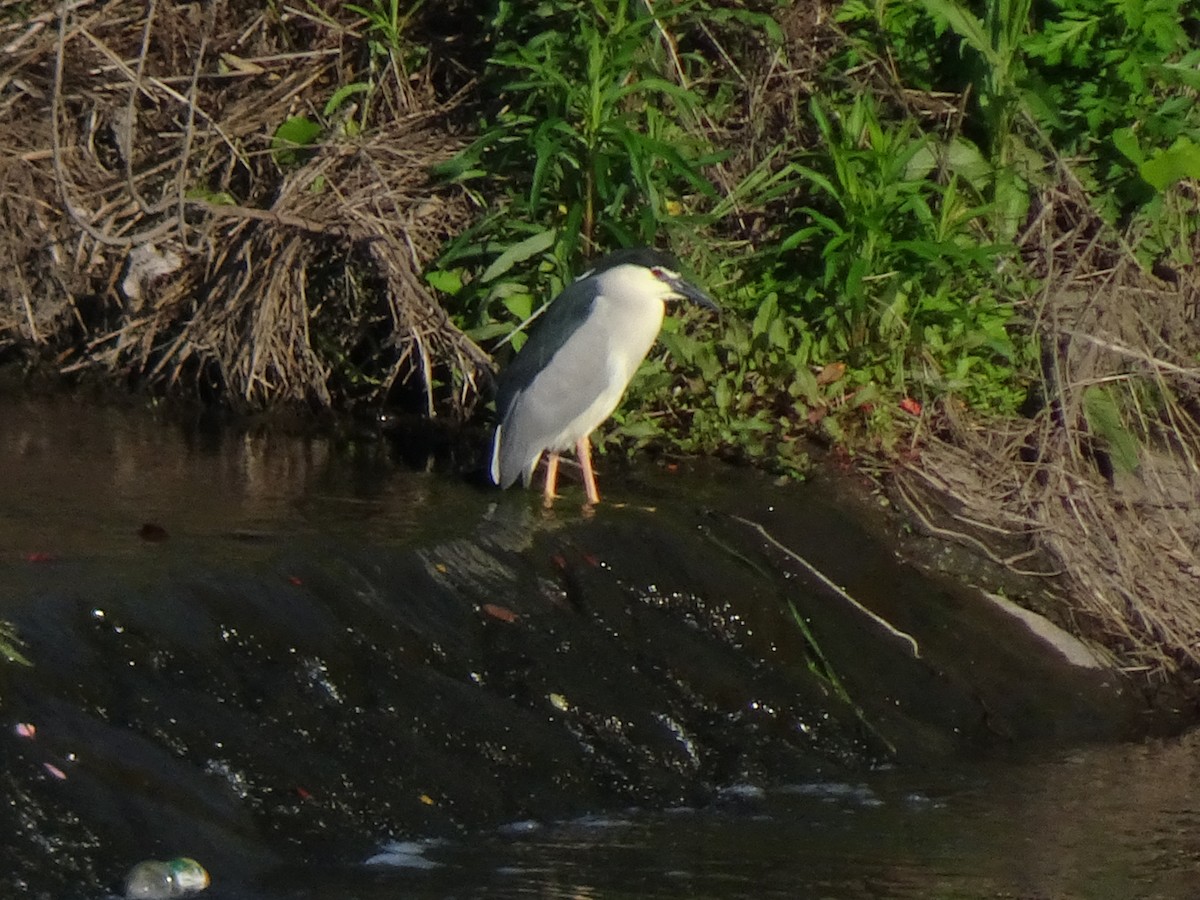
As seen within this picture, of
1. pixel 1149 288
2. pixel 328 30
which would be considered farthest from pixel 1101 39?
pixel 328 30

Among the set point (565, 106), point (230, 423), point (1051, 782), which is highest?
point (565, 106)

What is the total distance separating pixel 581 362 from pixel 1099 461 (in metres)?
2.07

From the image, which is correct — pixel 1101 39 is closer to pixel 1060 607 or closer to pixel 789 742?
pixel 1060 607

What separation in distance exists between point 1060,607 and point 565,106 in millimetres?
2402

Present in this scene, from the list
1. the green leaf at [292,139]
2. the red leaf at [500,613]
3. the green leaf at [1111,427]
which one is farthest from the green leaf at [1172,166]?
the red leaf at [500,613]

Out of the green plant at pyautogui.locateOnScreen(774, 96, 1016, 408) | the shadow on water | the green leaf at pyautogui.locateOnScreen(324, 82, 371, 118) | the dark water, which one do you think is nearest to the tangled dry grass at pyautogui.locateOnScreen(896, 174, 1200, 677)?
the green plant at pyautogui.locateOnScreen(774, 96, 1016, 408)

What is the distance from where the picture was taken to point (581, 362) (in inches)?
228

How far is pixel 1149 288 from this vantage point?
7113 mm

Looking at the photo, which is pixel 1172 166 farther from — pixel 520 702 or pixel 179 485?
pixel 179 485

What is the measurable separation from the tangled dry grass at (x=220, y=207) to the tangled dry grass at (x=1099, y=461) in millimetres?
1803

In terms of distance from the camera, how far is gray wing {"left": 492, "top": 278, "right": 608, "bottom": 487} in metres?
5.74

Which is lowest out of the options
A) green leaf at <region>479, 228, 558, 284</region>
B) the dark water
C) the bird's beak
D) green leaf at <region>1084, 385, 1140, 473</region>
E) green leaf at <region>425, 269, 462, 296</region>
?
the dark water

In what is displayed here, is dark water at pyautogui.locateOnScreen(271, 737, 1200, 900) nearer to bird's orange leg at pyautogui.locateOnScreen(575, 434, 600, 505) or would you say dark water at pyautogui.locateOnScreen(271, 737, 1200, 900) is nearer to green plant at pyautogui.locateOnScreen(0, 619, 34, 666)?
green plant at pyautogui.locateOnScreen(0, 619, 34, 666)

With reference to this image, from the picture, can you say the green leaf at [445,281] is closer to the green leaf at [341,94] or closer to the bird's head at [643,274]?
the bird's head at [643,274]
